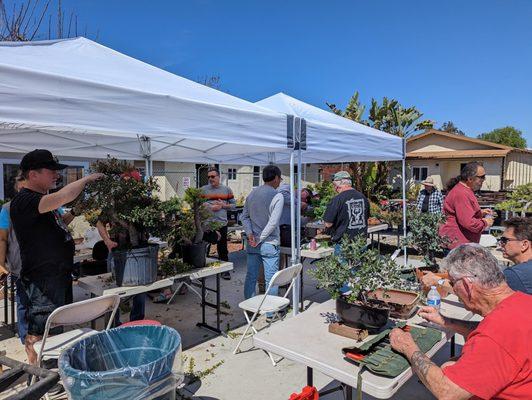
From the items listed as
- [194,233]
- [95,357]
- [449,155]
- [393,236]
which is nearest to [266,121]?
[194,233]

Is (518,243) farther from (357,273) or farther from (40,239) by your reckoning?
(40,239)

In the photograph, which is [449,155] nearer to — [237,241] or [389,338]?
[237,241]

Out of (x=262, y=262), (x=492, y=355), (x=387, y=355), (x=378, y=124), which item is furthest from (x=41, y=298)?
(x=378, y=124)

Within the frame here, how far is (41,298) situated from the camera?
2672 mm

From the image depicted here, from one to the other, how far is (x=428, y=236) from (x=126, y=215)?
348cm

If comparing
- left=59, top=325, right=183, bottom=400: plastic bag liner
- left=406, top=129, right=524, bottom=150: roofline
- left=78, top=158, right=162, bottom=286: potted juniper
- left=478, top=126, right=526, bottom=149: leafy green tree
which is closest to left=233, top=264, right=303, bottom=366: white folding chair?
left=78, top=158, right=162, bottom=286: potted juniper

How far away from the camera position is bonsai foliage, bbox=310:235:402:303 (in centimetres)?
229

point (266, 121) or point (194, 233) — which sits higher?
point (266, 121)

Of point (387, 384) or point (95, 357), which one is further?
point (95, 357)

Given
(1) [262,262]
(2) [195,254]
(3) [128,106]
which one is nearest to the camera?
(3) [128,106]

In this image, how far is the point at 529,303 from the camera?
5.20 feet

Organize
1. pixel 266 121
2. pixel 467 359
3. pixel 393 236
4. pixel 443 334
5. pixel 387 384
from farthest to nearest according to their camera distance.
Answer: pixel 393 236 < pixel 266 121 < pixel 443 334 < pixel 387 384 < pixel 467 359

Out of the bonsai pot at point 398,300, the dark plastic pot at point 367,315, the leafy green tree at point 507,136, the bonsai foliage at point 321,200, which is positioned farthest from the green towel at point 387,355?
the leafy green tree at point 507,136

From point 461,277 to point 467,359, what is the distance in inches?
16.8
